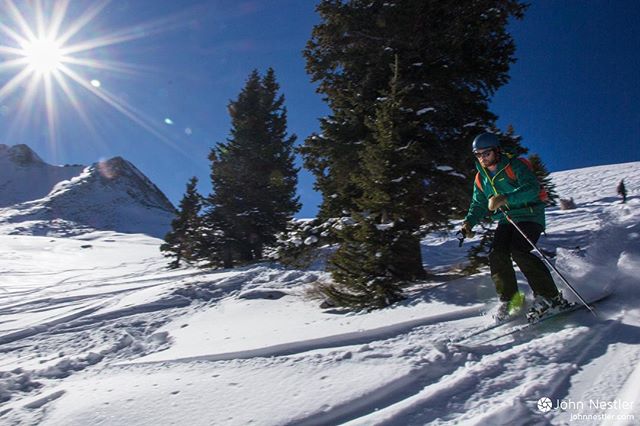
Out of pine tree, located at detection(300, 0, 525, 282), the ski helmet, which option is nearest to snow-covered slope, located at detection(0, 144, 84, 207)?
pine tree, located at detection(300, 0, 525, 282)

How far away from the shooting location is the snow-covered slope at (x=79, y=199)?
190 feet

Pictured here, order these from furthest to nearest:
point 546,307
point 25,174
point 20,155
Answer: point 20,155
point 25,174
point 546,307

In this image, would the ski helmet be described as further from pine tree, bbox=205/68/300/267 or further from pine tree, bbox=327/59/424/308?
pine tree, bbox=205/68/300/267

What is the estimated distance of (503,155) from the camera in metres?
3.85

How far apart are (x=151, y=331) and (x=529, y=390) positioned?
513 centimetres

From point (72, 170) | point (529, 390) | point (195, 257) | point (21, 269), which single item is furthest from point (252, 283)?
point (72, 170)

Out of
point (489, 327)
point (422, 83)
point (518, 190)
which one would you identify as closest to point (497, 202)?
point (518, 190)

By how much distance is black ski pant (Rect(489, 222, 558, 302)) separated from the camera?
11.2ft

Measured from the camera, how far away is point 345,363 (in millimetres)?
2750

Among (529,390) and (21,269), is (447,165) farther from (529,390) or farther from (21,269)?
(21,269)

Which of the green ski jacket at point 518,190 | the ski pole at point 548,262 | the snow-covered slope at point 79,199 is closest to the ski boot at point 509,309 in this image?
the ski pole at point 548,262

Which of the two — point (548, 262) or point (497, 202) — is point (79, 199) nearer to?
point (497, 202)

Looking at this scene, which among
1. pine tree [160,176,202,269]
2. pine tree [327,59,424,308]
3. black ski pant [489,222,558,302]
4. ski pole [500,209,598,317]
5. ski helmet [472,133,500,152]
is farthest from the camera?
pine tree [160,176,202,269]

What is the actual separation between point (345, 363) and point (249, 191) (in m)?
13.2
